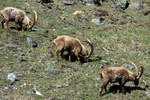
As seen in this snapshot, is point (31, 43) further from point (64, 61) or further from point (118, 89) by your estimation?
point (118, 89)

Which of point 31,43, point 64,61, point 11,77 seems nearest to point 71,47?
point 64,61

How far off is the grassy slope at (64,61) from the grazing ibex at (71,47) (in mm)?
526

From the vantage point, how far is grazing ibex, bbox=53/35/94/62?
70.1ft

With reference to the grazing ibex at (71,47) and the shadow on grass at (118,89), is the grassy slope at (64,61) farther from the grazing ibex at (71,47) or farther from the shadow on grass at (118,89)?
the grazing ibex at (71,47)

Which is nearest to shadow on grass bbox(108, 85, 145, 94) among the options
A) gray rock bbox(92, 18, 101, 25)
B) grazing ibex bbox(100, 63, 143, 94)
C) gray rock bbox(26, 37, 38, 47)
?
grazing ibex bbox(100, 63, 143, 94)

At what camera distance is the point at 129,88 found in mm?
19062

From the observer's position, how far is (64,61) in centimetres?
2161

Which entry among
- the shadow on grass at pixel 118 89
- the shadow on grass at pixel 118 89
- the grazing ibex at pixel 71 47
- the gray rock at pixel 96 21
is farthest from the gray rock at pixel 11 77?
the gray rock at pixel 96 21

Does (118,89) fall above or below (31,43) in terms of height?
below

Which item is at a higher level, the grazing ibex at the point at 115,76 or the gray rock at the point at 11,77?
the grazing ibex at the point at 115,76

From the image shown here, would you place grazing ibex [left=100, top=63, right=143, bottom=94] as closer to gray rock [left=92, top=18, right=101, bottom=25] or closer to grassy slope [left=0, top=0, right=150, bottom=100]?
grassy slope [left=0, top=0, right=150, bottom=100]

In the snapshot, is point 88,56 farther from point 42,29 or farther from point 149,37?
point 149,37

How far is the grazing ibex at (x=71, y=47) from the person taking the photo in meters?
21.4

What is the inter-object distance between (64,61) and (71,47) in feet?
2.76
